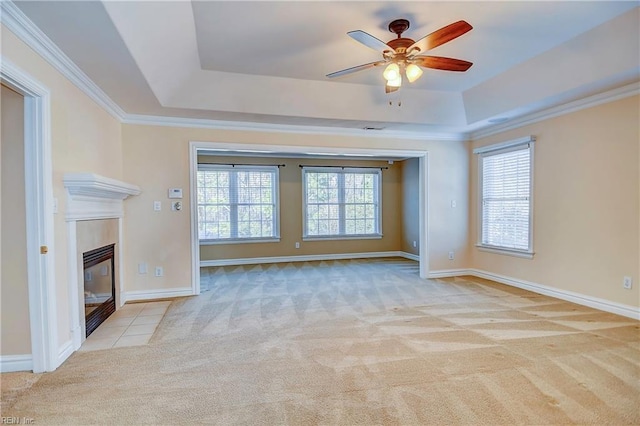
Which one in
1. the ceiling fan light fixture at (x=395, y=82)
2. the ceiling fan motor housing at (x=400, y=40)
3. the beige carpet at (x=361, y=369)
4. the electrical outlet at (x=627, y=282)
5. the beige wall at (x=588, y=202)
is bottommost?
the beige carpet at (x=361, y=369)

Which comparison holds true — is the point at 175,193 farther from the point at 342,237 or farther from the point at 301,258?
the point at 342,237

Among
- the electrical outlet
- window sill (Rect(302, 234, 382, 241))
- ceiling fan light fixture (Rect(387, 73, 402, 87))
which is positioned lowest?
the electrical outlet

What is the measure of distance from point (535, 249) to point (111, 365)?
501cm

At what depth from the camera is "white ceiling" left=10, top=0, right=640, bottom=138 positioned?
2576 mm

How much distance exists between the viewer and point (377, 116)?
4621mm

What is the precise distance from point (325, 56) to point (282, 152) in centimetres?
192

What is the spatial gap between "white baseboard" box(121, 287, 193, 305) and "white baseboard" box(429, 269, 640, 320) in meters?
3.82

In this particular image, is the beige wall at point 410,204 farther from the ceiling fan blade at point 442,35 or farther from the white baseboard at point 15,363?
the white baseboard at point 15,363

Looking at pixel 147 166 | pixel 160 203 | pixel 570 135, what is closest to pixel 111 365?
pixel 160 203

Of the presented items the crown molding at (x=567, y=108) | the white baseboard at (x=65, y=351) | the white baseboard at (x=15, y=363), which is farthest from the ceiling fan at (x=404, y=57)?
the white baseboard at (x=15, y=363)

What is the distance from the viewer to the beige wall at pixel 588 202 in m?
3.51

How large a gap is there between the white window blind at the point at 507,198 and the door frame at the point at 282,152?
36.4 inches

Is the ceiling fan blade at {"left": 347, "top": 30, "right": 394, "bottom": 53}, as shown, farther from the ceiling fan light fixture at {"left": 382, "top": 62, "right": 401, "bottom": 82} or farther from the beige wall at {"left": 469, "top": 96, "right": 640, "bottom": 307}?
the beige wall at {"left": 469, "top": 96, "right": 640, "bottom": 307}

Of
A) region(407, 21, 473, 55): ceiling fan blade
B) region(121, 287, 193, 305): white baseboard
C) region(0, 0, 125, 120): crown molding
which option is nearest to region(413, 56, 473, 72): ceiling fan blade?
region(407, 21, 473, 55): ceiling fan blade
